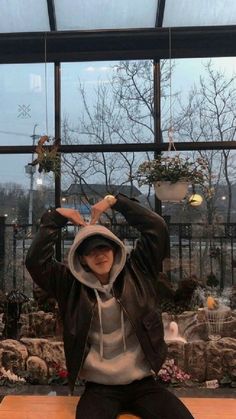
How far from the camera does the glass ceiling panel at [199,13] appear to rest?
4.77 metres

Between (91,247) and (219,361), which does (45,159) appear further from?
(91,247)

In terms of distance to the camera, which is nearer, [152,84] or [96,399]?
[96,399]

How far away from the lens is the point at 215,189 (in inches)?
210

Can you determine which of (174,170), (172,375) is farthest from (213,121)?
(172,375)

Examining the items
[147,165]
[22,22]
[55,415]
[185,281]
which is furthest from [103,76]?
[55,415]

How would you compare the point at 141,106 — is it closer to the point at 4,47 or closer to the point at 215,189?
the point at 215,189

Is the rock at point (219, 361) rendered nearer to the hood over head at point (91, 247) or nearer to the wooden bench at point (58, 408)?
the wooden bench at point (58, 408)

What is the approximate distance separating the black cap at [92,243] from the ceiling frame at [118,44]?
3585 millimetres

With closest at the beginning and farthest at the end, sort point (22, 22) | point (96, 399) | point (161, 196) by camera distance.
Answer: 1. point (96, 399)
2. point (161, 196)
3. point (22, 22)

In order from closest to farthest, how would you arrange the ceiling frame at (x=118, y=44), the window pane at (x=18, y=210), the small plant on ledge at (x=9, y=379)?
1. the small plant on ledge at (x=9, y=379)
2. the ceiling frame at (x=118, y=44)
3. the window pane at (x=18, y=210)

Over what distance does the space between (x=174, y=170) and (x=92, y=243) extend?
242 cm

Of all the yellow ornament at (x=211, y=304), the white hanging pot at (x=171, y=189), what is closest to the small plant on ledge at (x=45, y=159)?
the white hanging pot at (x=171, y=189)

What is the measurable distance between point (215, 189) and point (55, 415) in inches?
143

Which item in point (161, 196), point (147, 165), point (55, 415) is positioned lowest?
point (55, 415)
